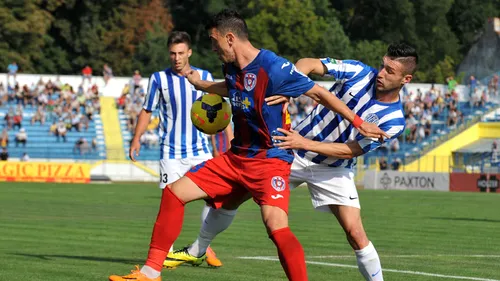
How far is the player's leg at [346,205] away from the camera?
942 centimetres

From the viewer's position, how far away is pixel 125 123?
52781mm

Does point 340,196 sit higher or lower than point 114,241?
higher

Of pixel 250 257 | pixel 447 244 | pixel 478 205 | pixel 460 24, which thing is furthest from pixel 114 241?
pixel 460 24

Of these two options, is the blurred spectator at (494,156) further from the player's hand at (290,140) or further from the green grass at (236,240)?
the player's hand at (290,140)

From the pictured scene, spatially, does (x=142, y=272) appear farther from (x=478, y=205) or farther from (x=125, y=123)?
(x=125, y=123)

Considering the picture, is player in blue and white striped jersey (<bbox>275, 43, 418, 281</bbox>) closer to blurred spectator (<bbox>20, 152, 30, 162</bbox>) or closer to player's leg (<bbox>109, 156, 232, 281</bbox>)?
player's leg (<bbox>109, 156, 232, 281</bbox>)

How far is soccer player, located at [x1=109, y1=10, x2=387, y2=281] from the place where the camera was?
8.66 m

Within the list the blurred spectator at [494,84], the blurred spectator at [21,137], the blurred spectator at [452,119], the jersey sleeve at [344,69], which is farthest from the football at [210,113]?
the blurred spectator at [494,84]

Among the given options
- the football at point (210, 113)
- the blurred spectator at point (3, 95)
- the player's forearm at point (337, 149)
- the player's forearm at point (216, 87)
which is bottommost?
the blurred spectator at point (3, 95)

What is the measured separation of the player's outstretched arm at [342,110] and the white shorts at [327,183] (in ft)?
2.88

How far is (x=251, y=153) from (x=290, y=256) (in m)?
0.99

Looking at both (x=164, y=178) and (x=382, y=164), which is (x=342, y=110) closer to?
(x=164, y=178)

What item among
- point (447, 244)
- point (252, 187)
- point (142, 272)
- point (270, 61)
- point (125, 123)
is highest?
point (270, 61)

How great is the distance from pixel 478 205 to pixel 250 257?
751 inches
